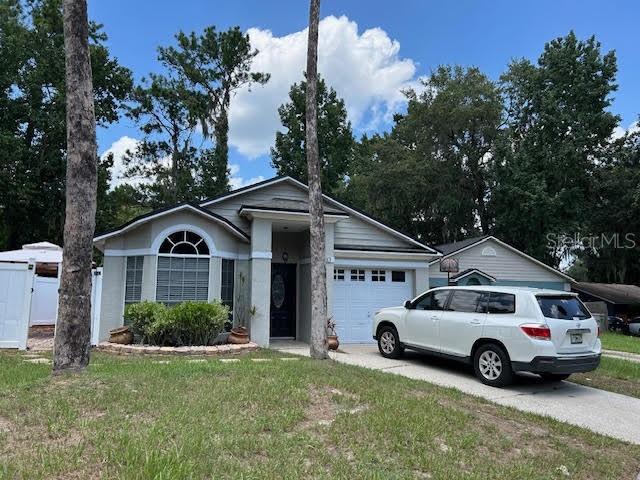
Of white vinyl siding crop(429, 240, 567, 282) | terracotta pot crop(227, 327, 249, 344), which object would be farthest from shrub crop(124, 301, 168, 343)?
white vinyl siding crop(429, 240, 567, 282)

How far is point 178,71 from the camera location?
3259 centimetres

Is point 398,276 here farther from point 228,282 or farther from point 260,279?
point 228,282

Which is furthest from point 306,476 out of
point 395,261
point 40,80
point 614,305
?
point 614,305

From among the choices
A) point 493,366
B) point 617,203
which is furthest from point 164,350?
point 617,203

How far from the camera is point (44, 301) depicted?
16531 millimetres

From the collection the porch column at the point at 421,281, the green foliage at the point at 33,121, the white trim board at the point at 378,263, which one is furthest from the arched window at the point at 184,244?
the green foliage at the point at 33,121

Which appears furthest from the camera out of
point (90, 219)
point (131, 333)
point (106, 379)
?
point (131, 333)

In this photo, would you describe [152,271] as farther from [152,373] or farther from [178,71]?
[178,71]

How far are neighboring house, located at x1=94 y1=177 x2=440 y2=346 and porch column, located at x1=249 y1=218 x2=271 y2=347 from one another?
3 centimetres

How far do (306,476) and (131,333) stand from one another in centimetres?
903

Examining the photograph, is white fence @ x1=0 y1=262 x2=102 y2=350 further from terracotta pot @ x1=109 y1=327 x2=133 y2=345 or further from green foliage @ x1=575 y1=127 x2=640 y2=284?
green foliage @ x1=575 y1=127 x2=640 y2=284

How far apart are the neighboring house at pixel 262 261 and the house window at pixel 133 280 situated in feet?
0.09

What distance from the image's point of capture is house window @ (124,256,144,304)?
1242 centimetres

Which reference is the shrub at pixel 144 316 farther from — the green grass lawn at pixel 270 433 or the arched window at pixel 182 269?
the green grass lawn at pixel 270 433
